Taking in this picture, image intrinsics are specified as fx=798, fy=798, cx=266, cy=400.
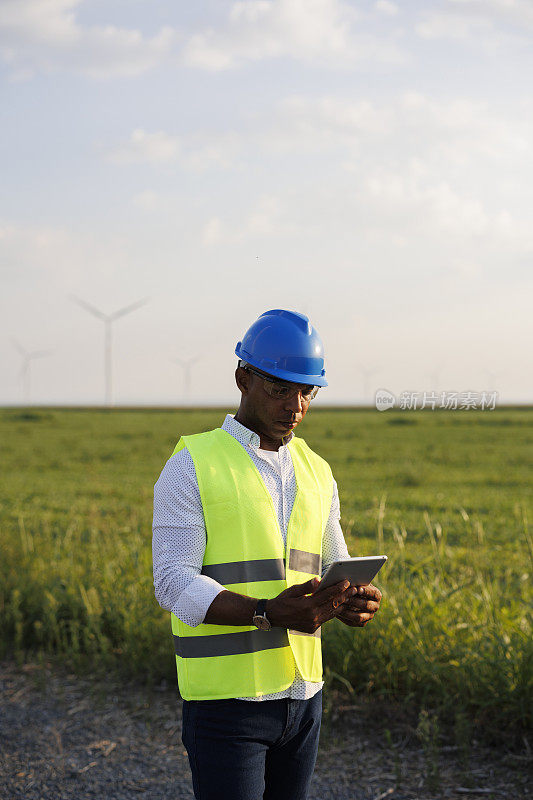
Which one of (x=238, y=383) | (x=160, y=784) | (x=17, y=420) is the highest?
(x=17, y=420)

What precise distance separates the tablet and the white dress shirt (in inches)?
10.7

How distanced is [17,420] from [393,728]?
130 feet

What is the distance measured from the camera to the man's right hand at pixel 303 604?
207cm

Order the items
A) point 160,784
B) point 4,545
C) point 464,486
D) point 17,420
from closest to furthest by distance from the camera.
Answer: point 160,784
point 4,545
point 464,486
point 17,420

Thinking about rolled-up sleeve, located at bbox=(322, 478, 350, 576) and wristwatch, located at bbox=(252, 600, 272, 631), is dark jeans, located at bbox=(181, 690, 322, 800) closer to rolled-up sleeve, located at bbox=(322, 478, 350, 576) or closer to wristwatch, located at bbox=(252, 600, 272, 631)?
wristwatch, located at bbox=(252, 600, 272, 631)

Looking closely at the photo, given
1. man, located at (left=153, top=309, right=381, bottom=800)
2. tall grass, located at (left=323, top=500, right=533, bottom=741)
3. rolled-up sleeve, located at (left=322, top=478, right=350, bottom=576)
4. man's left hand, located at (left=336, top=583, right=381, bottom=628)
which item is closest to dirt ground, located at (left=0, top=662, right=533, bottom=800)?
tall grass, located at (left=323, top=500, right=533, bottom=741)

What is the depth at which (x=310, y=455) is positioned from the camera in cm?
254

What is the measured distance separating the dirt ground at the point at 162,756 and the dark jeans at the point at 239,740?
1.64 m

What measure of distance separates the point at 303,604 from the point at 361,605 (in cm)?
26

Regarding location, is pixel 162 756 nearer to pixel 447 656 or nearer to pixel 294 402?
pixel 447 656

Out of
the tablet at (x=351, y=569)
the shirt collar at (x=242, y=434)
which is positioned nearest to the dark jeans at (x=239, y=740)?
the tablet at (x=351, y=569)

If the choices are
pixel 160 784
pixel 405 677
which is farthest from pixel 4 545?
pixel 405 677

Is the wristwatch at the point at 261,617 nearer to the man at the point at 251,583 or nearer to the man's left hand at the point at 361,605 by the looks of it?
the man at the point at 251,583

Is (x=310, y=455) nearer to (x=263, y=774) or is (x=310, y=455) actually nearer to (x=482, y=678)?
(x=263, y=774)
